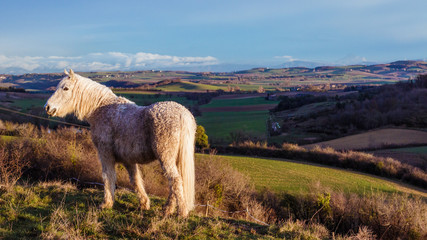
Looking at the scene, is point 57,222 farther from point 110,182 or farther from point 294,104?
point 294,104

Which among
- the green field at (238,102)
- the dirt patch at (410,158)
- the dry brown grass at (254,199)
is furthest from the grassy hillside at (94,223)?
the green field at (238,102)

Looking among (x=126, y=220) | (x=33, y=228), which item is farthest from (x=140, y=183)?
(x=33, y=228)

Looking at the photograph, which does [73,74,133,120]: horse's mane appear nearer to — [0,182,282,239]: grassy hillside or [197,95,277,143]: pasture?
[0,182,282,239]: grassy hillside

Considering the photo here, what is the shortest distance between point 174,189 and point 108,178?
1480mm

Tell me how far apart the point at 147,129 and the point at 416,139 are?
49.7m

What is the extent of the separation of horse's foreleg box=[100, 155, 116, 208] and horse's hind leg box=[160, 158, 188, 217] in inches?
48.2

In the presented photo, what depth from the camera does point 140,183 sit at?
223 inches

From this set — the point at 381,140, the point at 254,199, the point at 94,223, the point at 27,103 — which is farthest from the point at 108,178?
the point at 27,103

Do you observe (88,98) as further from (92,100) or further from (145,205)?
(145,205)

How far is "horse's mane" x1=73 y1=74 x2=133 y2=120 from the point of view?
532 cm

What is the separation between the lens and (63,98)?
519cm

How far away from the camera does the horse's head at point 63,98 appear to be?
5.14 m

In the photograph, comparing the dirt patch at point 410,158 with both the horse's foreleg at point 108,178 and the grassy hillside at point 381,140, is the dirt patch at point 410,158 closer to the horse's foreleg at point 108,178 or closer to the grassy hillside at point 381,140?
the grassy hillside at point 381,140

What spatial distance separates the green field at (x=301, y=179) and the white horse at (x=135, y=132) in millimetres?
12411
